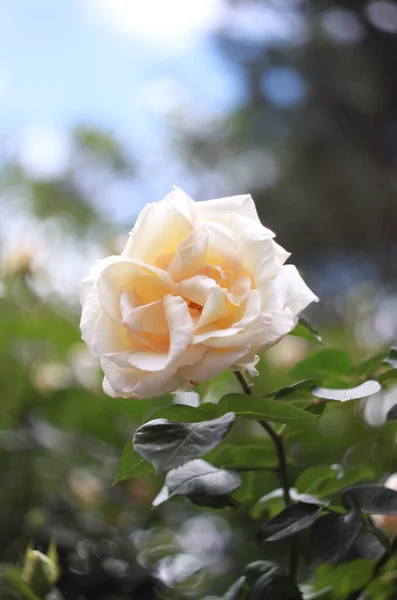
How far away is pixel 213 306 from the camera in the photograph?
241mm

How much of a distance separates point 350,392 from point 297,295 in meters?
0.05

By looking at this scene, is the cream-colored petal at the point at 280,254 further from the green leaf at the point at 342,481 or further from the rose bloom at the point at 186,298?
the green leaf at the point at 342,481

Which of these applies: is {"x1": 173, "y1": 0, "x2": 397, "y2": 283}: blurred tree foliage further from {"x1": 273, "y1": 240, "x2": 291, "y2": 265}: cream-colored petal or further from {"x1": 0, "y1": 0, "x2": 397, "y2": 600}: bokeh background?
{"x1": 273, "y1": 240, "x2": 291, "y2": 265}: cream-colored petal

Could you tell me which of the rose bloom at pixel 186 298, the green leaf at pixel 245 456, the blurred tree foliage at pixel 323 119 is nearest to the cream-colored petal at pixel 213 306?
the rose bloom at pixel 186 298

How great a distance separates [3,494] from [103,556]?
0.21 metres

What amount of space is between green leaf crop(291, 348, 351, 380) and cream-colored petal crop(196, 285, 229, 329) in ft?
0.31

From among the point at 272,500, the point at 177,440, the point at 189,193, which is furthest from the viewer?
the point at 189,193

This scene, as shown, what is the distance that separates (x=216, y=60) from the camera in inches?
187

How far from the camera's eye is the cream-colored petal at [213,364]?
0.23 meters

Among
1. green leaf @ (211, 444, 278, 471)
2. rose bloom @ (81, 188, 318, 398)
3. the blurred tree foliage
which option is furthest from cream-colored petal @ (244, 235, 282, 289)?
the blurred tree foliage

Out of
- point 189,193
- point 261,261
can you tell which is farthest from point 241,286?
point 189,193

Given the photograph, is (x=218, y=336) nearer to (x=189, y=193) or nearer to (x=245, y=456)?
(x=245, y=456)

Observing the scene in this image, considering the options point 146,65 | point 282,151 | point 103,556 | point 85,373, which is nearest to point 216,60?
point 282,151

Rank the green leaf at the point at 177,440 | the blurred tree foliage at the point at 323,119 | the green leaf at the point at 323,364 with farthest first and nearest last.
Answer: the blurred tree foliage at the point at 323,119 < the green leaf at the point at 323,364 < the green leaf at the point at 177,440
